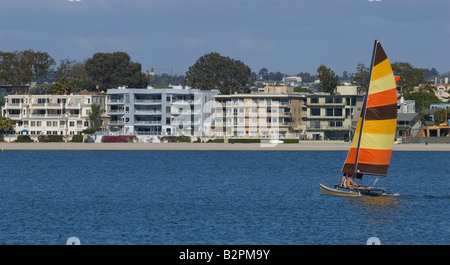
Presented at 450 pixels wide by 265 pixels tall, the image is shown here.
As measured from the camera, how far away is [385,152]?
56656 millimetres

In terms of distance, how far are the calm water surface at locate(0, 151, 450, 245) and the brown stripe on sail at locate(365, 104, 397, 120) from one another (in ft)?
23.1

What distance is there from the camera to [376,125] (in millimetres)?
55688

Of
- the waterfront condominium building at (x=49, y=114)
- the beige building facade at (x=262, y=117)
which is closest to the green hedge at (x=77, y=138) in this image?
the waterfront condominium building at (x=49, y=114)

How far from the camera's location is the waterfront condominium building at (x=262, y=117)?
165000mm

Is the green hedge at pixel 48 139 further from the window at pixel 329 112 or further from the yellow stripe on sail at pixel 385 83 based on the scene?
the yellow stripe on sail at pixel 385 83

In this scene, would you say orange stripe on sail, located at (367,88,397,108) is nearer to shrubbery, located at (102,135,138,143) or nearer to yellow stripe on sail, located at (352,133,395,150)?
yellow stripe on sail, located at (352,133,395,150)

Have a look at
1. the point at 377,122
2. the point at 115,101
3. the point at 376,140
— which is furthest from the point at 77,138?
the point at 377,122

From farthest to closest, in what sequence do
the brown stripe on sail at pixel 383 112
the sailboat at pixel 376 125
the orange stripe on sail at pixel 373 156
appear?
the orange stripe on sail at pixel 373 156
the brown stripe on sail at pixel 383 112
the sailboat at pixel 376 125

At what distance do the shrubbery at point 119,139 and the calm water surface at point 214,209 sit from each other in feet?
221

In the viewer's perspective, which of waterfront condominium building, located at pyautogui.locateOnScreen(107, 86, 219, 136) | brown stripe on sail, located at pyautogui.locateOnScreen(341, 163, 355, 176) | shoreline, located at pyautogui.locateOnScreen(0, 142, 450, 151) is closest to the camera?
brown stripe on sail, located at pyautogui.locateOnScreen(341, 163, 355, 176)

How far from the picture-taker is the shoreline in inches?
5753

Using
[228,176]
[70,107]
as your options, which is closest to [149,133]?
[70,107]

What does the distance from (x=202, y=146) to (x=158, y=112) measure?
21.5m

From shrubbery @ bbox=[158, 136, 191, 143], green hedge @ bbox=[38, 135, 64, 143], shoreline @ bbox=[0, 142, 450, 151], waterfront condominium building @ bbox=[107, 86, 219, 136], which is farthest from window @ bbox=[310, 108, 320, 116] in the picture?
green hedge @ bbox=[38, 135, 64, 143]
